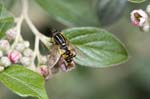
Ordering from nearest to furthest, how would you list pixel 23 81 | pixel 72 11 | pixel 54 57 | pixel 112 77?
1. pixel 23 81
2. pixel 54 57
3. pixel 72 11
4. pixel 112 77

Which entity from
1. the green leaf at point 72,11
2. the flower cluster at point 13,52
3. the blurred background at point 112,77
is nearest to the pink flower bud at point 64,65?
the flower cluster at point 13,52

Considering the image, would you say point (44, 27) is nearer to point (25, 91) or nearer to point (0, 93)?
point (0, 93)

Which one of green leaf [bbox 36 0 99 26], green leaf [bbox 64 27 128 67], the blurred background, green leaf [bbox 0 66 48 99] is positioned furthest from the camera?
the blurred background

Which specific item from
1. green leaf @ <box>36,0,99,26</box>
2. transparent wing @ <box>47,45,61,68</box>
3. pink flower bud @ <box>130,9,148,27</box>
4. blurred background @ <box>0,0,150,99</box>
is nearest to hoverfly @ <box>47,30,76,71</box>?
transparent wing @ <box>47,45,61,68</box>

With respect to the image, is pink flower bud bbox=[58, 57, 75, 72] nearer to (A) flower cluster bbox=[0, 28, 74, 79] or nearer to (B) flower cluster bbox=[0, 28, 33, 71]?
(A) flower cluster bbox=[0, 28, 74, 79]

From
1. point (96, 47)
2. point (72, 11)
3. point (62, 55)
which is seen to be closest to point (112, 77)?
point (72, 11)

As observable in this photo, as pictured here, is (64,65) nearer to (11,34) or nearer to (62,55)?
(62,55)
